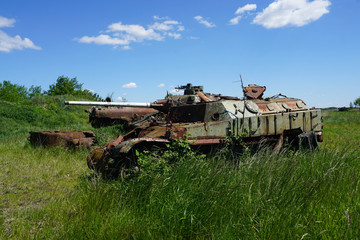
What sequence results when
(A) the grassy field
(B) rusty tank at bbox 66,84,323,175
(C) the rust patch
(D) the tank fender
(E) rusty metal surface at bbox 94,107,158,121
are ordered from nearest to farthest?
(A) the grassy field → (D) the tank fender → (B) rusty tank at bbox 66,84,323,175 → (C) the rust patch → (E) rusty metal surface at bbox 94,107,158,121

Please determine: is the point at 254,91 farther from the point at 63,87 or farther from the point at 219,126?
the point at 63,87

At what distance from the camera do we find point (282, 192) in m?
3.84

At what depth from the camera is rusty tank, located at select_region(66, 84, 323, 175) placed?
6.34 m

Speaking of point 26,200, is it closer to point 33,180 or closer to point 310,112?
point 33,180

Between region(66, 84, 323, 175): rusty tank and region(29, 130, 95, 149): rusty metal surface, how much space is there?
1.80 m

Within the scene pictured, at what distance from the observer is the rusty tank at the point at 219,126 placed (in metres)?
6.34

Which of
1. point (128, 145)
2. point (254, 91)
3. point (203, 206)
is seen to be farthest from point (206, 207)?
point (254, 91)

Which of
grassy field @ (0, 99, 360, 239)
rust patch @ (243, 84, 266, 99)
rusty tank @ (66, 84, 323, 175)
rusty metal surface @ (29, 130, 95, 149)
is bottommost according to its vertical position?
grassy field @ (0, 99, 360, 239)

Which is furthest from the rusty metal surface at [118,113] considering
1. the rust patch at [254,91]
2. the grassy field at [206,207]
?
the grassy field at [206,207]

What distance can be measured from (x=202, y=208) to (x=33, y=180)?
4.80 meters

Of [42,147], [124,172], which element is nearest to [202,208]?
[124,172]

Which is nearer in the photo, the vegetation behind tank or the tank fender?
the vegetation behind tank

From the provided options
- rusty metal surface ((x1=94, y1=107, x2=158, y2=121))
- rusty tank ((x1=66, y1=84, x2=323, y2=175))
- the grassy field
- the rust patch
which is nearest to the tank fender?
rusty tank ((x1=66, y1=84, x2=323, y2=175))

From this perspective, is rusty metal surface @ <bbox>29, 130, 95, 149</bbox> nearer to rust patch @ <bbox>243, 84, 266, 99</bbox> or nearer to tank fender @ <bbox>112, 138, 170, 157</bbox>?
tank fender @ <bbox>112, 138, 170, 157</bbox>
